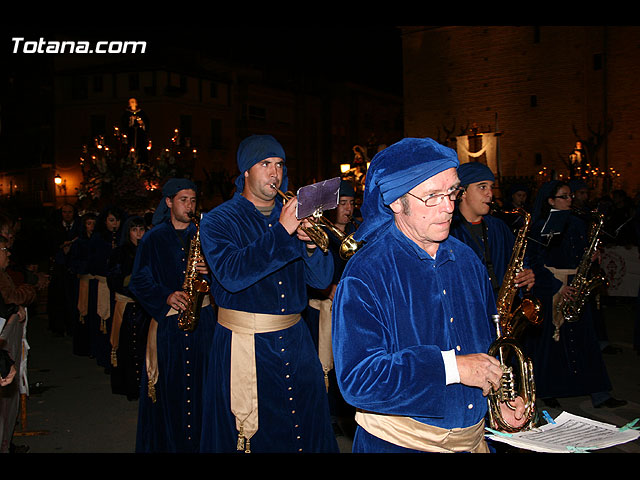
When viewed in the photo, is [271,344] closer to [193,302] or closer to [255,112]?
[193,302]

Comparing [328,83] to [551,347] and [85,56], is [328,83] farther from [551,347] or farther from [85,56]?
[551,347]

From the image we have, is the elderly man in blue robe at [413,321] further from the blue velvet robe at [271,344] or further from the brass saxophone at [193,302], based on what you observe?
the brass saxophone at [193,302]

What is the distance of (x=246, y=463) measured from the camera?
3.13 meters

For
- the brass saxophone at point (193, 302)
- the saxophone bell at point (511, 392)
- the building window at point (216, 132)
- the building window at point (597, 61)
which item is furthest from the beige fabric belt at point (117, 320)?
the building window at point (216, 132)

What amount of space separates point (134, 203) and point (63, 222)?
4.75m

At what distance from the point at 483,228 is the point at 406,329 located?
120 inches

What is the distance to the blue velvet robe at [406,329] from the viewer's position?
219 cm

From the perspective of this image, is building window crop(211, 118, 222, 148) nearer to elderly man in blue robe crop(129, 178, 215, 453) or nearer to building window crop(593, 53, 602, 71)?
building window crop(593, 53, 602, 71)

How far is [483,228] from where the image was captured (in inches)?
203

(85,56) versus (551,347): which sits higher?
(85,56)

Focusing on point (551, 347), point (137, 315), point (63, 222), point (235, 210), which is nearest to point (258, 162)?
point (235, 210)

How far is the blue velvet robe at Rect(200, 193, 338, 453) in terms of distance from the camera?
3572 mm

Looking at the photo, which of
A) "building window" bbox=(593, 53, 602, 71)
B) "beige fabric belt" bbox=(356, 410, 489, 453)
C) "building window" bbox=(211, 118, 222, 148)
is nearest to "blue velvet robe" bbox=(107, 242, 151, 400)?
"beige fabric belt" bbox=(356, 410, 489, 453)

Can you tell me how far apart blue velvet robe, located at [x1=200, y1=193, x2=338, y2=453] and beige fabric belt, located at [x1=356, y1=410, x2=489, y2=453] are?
1357mm
